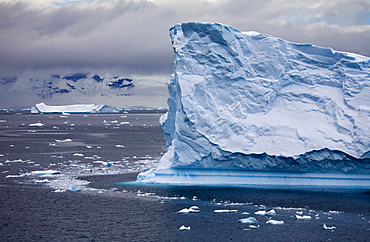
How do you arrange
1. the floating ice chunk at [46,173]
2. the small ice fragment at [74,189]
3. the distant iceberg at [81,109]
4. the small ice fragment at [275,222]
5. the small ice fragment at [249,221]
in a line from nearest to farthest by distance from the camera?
the small ice fragment at [275,222], the small ice fragment at [249,221], the small ice fragment at [74,189], the floating ice chunk at [46,173], the distant iceberg at [81,109]

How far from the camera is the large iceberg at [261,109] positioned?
2067 cm

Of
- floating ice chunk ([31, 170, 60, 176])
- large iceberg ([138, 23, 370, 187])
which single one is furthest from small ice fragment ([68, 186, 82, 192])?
floating ice chunk ([31, 170, 60, 176])

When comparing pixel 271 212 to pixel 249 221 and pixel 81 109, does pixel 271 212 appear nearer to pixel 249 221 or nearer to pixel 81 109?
pixel 249 221

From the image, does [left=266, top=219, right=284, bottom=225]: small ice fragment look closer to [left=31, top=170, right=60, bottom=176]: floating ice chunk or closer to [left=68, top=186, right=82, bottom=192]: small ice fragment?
[left=68, top=186, right=82, bottom=192]: small ice fragment

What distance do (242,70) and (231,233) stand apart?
9889mm

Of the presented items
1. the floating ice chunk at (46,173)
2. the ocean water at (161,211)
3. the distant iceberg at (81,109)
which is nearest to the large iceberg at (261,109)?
the ocean water at (161,211)

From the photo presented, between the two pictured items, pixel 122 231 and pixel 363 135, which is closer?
pixel 122 231

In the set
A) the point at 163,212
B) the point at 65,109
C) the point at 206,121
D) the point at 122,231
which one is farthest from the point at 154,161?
the point at 65,109

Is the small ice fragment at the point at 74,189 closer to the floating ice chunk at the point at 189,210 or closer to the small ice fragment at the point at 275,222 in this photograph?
the floating ice chunk at the point at 189,210

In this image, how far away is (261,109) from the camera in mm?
22031

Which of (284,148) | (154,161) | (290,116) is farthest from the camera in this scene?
(154,161)

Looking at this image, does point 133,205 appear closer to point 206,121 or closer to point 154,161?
point 206,121

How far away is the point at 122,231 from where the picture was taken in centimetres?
1438

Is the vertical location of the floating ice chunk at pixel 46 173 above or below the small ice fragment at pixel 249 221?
above
